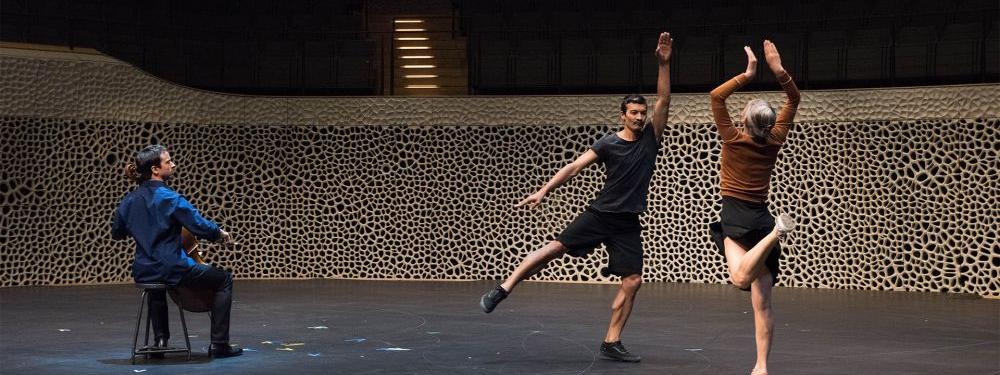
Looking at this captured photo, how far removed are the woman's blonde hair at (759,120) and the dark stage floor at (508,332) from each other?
57.5 inches

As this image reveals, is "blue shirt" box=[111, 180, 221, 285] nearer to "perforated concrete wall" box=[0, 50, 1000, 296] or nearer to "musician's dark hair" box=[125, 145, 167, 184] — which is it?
"musician's dark hair" box=[125, 145, 167, 184]

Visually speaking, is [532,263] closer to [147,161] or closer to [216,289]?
[216,289]

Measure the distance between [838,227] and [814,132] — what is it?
0.94 meters

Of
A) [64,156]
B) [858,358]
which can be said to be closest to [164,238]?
[858,358]

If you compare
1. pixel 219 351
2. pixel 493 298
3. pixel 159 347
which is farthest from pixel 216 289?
pixel 493 298

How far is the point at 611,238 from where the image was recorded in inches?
240

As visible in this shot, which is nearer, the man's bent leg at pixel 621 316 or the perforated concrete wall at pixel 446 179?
the man's bent leg at pixel 621 316

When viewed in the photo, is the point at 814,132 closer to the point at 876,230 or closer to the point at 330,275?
the point at 876,230

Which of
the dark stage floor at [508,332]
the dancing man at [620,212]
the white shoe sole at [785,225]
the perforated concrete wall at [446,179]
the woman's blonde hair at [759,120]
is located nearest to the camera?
the white shoe sole at [785,225]

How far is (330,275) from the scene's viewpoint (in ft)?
39.4

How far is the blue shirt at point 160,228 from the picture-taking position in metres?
5.97

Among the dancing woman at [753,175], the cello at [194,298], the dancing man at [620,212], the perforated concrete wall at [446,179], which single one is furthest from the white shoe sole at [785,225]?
the perforated concrete wall at [446,179]

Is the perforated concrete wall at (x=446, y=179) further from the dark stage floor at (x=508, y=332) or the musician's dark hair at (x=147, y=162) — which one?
the musician's dark hair at (x=147, y=162)

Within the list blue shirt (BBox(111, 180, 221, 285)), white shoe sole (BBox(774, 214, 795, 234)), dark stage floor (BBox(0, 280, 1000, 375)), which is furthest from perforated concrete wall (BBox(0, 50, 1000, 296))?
white shoe sole (BBox(774, 214, 795, 234))
